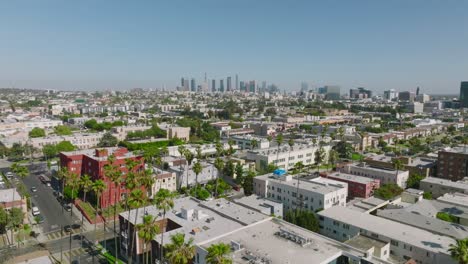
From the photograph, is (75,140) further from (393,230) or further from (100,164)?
(393,230)

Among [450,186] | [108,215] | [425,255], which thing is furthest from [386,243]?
[108,215]

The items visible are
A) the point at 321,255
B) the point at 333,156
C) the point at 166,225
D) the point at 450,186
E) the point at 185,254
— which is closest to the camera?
the point at 185,254

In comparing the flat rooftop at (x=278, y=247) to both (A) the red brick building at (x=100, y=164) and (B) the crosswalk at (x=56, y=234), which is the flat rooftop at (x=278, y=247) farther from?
(B) the crosswalk at (x=56, y=234)

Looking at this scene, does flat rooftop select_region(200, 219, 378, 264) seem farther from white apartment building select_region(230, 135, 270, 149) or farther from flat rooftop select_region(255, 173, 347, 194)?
white apartment building select_region(230, 135, 270, 149)

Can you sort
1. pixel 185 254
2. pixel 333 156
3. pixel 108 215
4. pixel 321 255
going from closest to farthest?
1. pixel 185 254
2. pixel 321 255
3. pixel 108 215
4. pixel 333 156

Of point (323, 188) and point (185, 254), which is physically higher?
point (185, 254)

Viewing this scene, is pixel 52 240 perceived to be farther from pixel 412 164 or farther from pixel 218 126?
pixel 218 126

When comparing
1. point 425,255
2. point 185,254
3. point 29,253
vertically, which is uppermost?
point 185,254
